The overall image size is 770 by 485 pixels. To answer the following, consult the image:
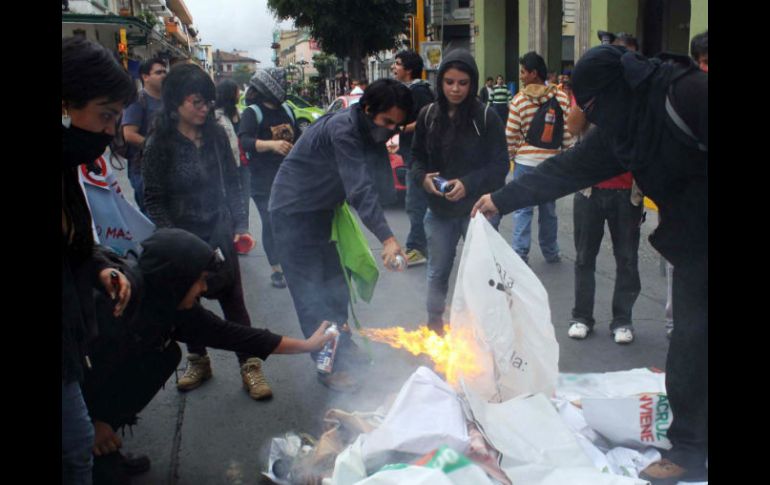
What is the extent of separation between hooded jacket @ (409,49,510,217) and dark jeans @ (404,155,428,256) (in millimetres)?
2231

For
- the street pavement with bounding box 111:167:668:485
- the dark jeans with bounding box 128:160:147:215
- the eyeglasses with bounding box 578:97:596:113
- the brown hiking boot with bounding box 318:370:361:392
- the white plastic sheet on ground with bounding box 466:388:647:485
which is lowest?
the street pavement with bounding box 111:167:668:485

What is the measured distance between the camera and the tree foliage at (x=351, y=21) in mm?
33906

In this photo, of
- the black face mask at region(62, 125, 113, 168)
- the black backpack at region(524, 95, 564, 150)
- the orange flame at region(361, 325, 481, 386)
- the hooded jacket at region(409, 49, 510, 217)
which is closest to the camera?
the black face mask at region(62, 125, 113, 168)

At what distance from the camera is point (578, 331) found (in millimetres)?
4520

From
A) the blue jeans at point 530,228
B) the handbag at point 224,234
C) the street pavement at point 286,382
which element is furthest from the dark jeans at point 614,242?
the handbag at point 224,234

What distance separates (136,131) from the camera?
18.0ft

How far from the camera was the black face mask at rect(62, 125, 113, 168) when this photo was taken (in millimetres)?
1980

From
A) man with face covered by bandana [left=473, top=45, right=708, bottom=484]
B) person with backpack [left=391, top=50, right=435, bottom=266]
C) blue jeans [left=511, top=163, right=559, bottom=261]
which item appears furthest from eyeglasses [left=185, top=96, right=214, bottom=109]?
blue jeans [left=511, top=163, right=559, bottom=261]

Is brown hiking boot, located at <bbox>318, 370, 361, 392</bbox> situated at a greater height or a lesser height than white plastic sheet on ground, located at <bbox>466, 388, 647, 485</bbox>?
lesser

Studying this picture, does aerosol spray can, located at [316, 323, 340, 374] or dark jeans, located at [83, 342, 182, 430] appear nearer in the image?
dark jeans, located at [83, 342, 182, 430]

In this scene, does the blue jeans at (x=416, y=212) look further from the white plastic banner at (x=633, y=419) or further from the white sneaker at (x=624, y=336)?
the white plastic banner at (x=633, y=419)

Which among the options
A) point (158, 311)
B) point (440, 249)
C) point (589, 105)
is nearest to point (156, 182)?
point (158, 311)

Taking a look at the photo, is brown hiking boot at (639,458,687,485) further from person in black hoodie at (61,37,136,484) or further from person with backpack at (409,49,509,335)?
person in black hoodie at (61,37,136,484)

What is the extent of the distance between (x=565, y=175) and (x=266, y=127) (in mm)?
3048
